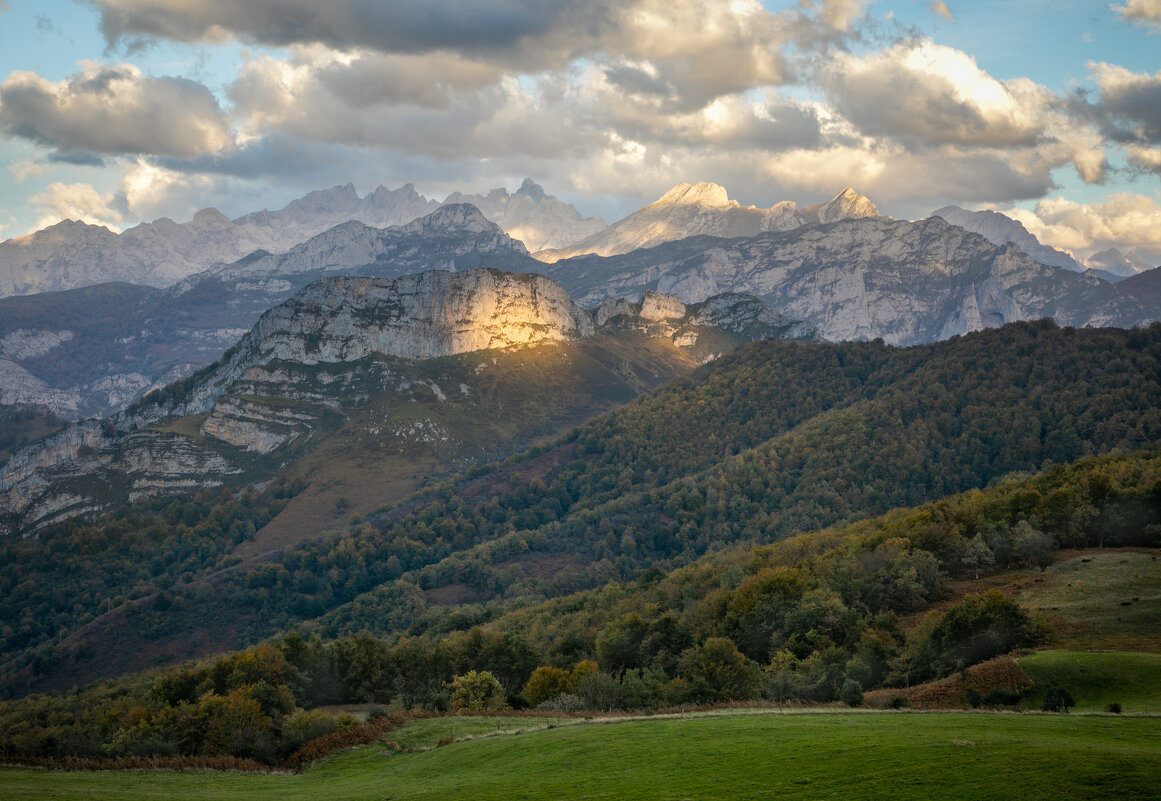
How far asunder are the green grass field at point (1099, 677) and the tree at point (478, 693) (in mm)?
38941

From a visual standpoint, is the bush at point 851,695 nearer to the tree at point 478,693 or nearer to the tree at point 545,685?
the tree at point 545,685

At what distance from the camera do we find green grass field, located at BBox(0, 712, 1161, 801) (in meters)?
25.8

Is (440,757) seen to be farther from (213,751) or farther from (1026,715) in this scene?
(1026,715)

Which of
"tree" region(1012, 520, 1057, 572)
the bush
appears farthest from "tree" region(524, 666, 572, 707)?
"tree" region(1012, 520, 1057, 572)

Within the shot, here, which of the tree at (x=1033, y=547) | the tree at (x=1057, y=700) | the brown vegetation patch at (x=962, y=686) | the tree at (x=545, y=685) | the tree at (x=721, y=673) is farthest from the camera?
the tree at (x=1033, y=547)

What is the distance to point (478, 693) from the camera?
69.2 meters

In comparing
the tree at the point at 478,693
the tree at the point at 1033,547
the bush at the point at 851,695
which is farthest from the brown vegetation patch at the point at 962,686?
the tree at the point at 1033,547

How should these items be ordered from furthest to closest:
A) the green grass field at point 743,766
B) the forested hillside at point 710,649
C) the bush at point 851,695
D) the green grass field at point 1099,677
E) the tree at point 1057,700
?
the forested hillside at point 710,649
the bush at point 851,695
the green grass field at point 1099,677
the tree at point 1057,700
the green grass field at point 743,766

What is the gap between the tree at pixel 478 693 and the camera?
66062 mm

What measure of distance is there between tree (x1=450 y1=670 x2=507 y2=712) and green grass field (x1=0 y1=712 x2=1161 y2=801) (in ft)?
70.0

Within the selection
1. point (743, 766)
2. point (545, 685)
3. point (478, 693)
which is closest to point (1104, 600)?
point (545, 685)

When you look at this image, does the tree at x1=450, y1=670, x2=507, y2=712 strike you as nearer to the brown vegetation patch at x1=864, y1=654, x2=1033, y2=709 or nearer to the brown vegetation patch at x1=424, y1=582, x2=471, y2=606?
the brown vegetation patch at x1=864, y1=654, x2=1033, y2=709

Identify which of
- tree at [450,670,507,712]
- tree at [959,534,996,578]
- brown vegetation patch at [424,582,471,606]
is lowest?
brown vegetation patch at [424,582,471,606]

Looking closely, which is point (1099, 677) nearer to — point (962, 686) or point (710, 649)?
point (962, 686)
